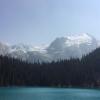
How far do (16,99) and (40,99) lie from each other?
396 inches

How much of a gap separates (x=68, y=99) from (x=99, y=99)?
46.4 feet

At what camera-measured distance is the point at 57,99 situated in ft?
415

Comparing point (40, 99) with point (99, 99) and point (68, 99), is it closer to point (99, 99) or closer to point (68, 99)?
point (68, 99)

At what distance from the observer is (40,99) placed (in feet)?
407

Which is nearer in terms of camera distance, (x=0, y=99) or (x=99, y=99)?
(x=0, y=99)

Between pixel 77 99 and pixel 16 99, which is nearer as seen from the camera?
pixel 16 99

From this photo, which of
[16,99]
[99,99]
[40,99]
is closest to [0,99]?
[16,99]

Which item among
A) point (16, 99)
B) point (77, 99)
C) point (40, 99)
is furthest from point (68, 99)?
point (16, 99)

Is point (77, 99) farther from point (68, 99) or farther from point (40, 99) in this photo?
point (40, 99)

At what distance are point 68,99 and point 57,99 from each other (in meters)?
4.75

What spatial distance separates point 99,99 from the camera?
131 meters

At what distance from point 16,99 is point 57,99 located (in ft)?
57.6

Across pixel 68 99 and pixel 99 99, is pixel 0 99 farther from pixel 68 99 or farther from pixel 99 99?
pixel 99 99

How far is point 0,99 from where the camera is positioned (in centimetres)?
11638
